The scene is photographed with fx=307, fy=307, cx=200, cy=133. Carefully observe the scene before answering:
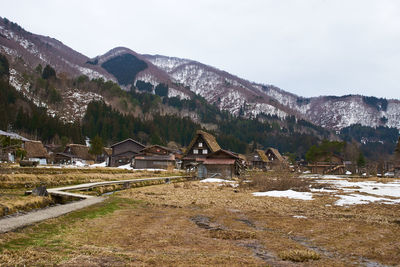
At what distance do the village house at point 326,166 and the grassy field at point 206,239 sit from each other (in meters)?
74.2

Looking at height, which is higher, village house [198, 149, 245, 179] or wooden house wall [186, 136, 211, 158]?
wooden house wall [186, 136, 211, 158]

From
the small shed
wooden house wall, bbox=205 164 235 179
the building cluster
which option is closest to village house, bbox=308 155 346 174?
the building cluster

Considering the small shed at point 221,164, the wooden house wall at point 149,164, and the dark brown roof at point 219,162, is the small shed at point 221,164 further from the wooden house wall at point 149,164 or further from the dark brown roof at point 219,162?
the wooden house wall at point 149,164

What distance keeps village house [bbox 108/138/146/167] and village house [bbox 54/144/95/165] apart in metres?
12.4

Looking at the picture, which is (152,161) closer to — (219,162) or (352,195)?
(219,162)

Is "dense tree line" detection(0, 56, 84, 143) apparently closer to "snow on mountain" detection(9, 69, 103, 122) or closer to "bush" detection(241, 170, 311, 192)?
"snow on mountain" detection(9, 69, 103, 122)

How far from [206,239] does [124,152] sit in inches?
3066

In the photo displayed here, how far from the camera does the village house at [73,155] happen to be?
289ft

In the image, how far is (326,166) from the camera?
85375 millimetres

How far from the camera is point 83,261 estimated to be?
6.88 metres

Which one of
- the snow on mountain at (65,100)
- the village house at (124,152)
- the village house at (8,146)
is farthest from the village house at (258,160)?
the snow on mountain at (65,100)

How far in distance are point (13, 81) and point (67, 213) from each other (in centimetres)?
18285

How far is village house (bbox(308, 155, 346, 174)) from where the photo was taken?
84688 mm

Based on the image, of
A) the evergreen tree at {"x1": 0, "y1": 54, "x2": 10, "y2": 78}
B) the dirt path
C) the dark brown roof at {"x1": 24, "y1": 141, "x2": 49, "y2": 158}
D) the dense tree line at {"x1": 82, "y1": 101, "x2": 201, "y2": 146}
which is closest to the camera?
the dirt path
